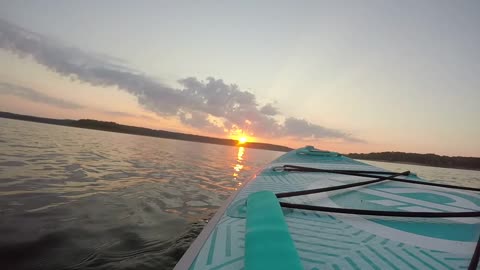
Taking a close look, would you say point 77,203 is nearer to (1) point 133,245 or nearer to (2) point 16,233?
(2) point 16,233

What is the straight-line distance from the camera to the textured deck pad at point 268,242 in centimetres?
91

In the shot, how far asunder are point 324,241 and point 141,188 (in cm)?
599

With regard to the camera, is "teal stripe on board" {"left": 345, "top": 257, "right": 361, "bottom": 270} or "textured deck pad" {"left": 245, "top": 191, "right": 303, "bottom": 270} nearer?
"textured deck pad" {"left": 245, "top": 191, "right": 303, "bottom": 270}

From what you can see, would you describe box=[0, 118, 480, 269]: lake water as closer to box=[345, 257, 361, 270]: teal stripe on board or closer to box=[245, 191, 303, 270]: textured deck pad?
box=[245, 191, 303, 270]: textured deck pad

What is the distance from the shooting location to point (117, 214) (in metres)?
4.48

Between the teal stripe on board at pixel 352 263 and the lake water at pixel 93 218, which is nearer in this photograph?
the teal stripe on board at pixel 352 263

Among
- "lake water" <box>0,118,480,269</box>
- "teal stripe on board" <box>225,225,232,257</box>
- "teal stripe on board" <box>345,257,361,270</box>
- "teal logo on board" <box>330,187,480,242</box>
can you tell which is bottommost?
"lake water" <box>0,118,480,269</box>

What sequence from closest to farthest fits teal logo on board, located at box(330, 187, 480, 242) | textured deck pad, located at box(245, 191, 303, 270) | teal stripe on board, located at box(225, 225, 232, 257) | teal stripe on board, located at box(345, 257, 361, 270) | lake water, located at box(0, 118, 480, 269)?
textured deck pad, located at box(245, 191, 303, 270) → teal stripe on board, located at box(345, 257, 361, 270) → teal stripe on board, located at box(225, 225, 232, 257) → teal logo on board, located at box(330, 187, 480, 242) → lake water, located at box(0, 118, 480, 269)

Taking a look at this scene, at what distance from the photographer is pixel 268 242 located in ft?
3.48

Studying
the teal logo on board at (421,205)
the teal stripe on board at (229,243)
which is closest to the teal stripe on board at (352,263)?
the teal stripe on board at (229,243)

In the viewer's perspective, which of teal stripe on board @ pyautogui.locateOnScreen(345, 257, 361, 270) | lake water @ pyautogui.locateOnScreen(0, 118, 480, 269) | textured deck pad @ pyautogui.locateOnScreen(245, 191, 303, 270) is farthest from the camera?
lake water @ pyautogui.locateOnScreen(0, 118, 480, 269)

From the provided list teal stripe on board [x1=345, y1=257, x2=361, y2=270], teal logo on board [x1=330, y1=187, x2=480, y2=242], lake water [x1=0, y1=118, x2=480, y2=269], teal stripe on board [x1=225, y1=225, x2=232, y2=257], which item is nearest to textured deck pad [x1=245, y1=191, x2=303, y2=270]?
teal stripe on board [x1=225, y1=225, x2=232, y2=257]

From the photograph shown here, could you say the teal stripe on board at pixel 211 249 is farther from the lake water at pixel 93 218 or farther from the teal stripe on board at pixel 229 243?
the lake water at pixel 93 218

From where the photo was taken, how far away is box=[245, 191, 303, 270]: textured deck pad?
91 centimetres
